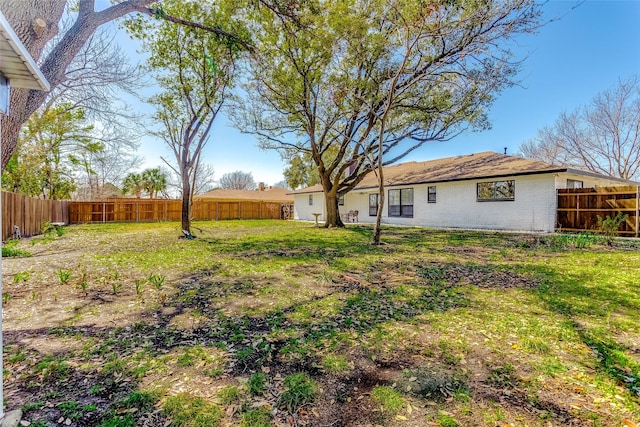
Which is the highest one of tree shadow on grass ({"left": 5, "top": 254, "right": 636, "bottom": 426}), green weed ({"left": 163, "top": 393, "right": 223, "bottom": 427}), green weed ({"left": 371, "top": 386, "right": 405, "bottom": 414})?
tree shadow on grass ({"left": 5, "top": 254, "right": 636, "bottom": 426})

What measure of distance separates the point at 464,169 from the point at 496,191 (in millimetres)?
2197

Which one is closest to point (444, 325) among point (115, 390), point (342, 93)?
point (115, 390)

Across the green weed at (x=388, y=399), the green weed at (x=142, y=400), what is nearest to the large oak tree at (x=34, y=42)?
the green weed at (x=142, y=400)

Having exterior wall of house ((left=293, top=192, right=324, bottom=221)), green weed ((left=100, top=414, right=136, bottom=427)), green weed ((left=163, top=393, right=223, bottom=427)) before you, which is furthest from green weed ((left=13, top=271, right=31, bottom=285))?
exterior wall of house ((left=293, top=192, right=324, bottom=221))

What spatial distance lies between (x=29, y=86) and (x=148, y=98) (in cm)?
1102

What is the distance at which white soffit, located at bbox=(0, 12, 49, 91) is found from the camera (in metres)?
1.85

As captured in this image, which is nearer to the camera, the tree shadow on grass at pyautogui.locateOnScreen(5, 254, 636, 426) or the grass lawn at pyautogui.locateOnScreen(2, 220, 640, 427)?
the grass lawn at pyautogui.locateOnScreen(2, 220, 640, 427)

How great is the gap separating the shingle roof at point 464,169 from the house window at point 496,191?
593 mm

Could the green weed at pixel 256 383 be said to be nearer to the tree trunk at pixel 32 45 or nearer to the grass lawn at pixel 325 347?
the grass lawn at pixel 325 347

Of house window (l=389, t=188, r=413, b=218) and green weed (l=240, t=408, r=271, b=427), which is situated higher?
house window (l=389, t=188, r=413, b=218)

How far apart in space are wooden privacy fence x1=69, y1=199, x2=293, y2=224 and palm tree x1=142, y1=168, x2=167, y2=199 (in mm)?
7289

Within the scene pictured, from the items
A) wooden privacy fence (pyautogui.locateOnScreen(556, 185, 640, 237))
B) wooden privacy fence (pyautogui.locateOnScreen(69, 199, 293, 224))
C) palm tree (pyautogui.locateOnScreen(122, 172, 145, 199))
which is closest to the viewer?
wooden privacy fence (pyautogui.locateOnScreen(556, 185, 640, 237))

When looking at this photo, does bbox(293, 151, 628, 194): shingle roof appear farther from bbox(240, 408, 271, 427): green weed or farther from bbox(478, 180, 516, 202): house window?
bbox(240, 408, 271, 427): green weed

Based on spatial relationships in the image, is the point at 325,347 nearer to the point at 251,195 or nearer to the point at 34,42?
the point at 34,42
